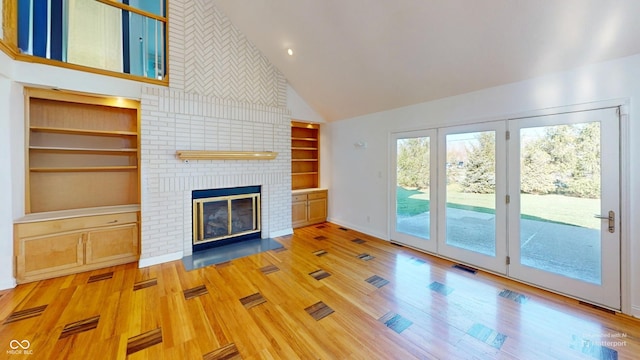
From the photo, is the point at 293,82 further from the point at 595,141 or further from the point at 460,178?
the point at 595,141

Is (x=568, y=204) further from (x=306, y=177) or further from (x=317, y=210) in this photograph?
(x=306, y=177)

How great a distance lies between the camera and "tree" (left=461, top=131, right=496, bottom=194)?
3.26 metres

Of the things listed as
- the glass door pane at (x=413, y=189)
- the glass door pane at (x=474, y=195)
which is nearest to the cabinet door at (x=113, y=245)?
the glass door pane at (x=413, y=189)

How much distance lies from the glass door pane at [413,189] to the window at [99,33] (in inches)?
163

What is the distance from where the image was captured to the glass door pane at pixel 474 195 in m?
3.20

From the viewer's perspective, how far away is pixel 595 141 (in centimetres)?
251

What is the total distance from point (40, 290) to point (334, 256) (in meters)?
3.61

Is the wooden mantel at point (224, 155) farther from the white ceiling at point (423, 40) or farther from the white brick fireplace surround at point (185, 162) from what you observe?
the white ceiling at point (423, 40)

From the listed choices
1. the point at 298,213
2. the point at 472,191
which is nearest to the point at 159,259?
the point at 298,213

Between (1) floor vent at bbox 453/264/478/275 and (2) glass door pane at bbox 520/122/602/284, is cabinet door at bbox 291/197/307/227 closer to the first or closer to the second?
(1) floor vent at bbox 453/264/478/275

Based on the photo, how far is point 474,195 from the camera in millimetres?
3449

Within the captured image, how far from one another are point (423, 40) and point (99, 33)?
172 inches

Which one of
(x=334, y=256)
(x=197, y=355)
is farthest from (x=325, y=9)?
(x=197, y=355)

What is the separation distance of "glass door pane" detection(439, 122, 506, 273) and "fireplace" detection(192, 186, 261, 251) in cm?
331
